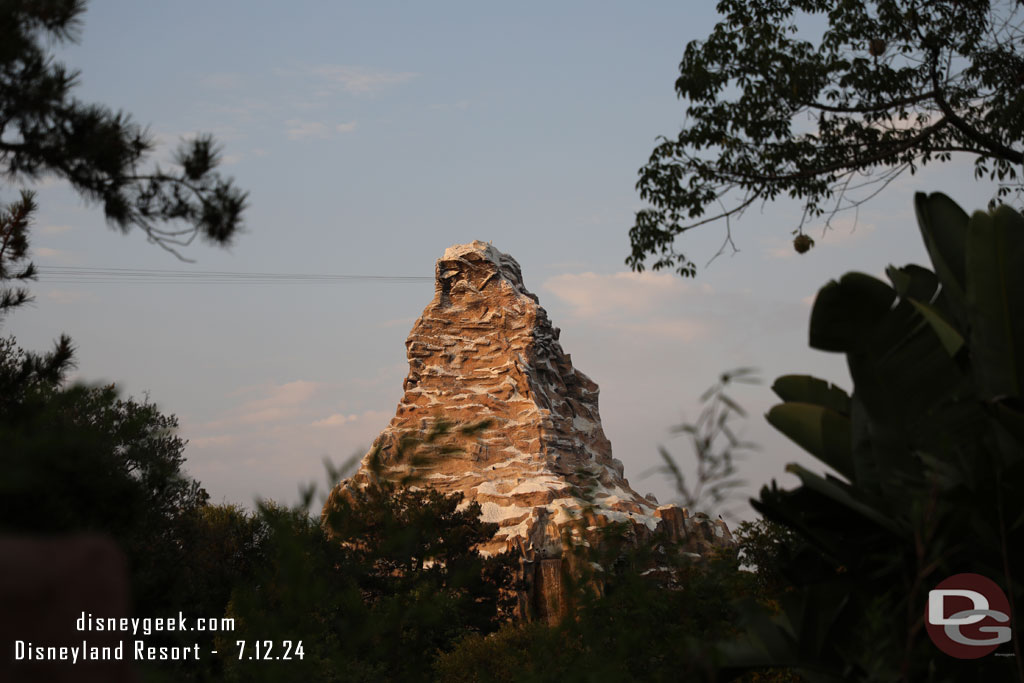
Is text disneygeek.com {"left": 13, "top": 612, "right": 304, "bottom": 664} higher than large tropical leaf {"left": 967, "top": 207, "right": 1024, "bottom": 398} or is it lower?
lower

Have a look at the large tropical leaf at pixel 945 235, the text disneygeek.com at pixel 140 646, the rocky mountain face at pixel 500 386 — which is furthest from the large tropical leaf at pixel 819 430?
the rocky mountain face at pixel 500 386

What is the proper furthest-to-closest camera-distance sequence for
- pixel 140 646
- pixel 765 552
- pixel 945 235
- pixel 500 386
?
pixel 500 386
pixel 765 552
pixel 945 235
pixel 140 646

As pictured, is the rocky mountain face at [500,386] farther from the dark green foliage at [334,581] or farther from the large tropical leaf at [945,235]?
the dark green foliage at [334,581]

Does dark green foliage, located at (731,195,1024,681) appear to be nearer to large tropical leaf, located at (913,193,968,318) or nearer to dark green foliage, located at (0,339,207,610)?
large tropical leaf, located at (913,193,968,318)

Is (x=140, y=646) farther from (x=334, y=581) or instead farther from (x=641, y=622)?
(x=641, y=622)

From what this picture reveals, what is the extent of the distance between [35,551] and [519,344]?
52.3 meters

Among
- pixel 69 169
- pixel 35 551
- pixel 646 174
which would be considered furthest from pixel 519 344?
pixel 35 551

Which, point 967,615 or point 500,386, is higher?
point 500,386

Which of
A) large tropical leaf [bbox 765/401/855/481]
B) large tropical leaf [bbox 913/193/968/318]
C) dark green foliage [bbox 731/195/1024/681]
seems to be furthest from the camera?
large tropical leaf [bbox 913/193/968/318]

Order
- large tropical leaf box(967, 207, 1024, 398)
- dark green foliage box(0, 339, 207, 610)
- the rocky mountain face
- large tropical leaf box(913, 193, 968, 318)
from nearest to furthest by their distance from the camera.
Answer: dark green foliage box(0, 339, 207, 610), large tropical leaf box(967, 207, 1024, 398), large tropical leaf box(913, 193, 968, 318), the rocky mountain face

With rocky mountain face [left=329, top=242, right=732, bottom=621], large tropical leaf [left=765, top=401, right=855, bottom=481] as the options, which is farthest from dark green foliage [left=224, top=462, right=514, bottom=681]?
rocky mountain face [left=329, top=242, right=732, bottom=621]

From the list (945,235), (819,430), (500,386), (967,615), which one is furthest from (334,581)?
(500,386)

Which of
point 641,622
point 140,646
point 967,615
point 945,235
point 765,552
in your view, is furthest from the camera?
point 765,552

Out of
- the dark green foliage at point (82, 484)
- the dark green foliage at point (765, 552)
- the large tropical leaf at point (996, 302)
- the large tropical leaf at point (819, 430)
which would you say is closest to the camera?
the dark green foliage at point (82, 484)
